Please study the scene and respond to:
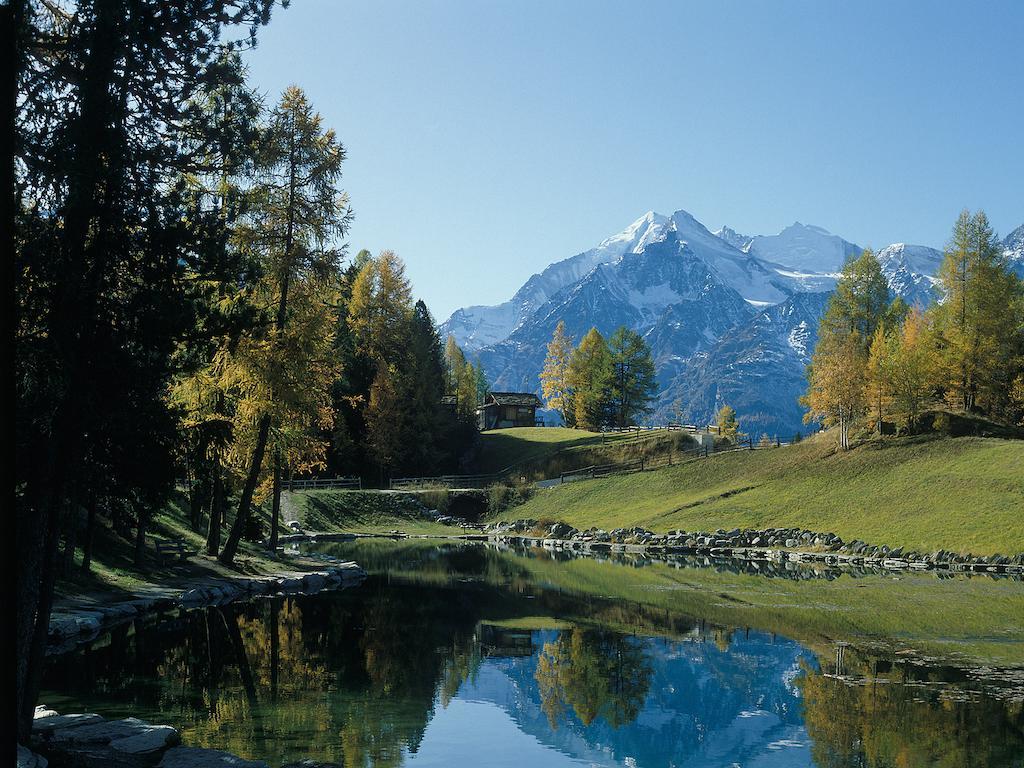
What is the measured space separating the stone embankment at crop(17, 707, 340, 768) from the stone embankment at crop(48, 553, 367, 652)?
8369mm

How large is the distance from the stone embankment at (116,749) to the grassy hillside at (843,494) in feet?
143

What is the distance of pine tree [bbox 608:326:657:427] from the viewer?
358 ft

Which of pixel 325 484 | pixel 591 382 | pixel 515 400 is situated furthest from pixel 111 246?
pixel 515 400

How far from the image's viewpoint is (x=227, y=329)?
13.5 m

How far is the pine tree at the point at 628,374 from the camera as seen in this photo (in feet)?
358

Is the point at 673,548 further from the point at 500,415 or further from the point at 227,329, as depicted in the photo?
the point at 500,415

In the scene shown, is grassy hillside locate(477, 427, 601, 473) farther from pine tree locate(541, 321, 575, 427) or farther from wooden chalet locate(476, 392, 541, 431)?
wooden chalet locate(476, 392, 541, 431)

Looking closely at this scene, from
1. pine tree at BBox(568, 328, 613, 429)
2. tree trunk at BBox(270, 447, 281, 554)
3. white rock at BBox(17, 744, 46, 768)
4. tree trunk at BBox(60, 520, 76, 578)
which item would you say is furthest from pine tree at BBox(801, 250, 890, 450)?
white rock at BBox(17, 744, 46, 768)

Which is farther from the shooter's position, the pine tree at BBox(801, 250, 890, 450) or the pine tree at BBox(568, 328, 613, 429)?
the pine tree at BBox(568, 328, 613, 429)

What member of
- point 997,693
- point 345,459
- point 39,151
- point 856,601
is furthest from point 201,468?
point 345,459

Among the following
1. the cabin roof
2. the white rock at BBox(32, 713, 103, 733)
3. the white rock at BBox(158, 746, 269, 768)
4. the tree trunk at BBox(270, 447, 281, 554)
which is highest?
the cabin roof

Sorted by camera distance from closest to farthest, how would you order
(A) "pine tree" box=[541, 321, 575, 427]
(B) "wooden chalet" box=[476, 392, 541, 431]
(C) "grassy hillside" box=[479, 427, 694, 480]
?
(C) "grassy hillside" box=[479, 427, 694, 480], (A) "pine tree" box=[541, 321, 575, 427], (B) "wooden chalet" box=[476, 392, 541, 431]

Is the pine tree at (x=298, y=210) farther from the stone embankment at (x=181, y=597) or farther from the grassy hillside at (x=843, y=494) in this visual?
the grassy hillside at (x=843, y=494)

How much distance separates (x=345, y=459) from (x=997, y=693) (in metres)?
70.1
